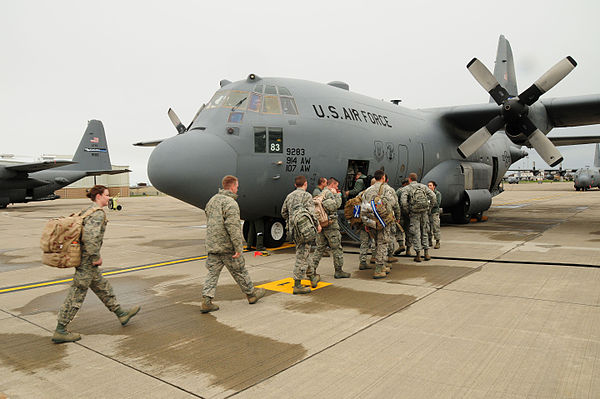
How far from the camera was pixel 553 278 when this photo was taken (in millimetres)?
6797

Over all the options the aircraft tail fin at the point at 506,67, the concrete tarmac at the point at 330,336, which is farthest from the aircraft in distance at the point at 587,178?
the concrete tarmac at the point at 330,336

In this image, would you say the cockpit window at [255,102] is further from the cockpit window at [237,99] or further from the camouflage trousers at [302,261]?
the camouflage trousers at [302,261]

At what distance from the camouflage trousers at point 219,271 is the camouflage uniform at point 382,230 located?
258cm

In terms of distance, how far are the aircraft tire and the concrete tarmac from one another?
7.07 ft

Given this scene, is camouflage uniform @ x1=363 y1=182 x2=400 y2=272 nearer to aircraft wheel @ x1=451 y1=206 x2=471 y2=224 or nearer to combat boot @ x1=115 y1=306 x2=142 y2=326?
combat boot @ x1=115 y1=306 x2=142 y2=326

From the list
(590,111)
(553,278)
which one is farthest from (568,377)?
(590,111)

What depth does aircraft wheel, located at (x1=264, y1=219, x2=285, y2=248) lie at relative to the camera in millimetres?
10562

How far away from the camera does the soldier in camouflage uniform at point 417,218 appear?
27.8ft

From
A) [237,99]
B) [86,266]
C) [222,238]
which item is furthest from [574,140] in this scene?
[86,266]

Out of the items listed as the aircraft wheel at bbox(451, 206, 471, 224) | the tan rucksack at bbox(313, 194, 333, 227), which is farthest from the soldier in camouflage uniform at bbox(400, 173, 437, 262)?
the aircraft wheel at bbox(451, 206, 471, 224)

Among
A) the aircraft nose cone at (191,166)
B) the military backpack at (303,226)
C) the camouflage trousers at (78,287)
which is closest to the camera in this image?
the camouflage trousers at (78,287)

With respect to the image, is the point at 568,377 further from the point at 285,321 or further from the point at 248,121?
the point at 248,121

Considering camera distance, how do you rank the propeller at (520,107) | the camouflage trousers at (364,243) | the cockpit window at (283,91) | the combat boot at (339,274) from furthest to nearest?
the propeller at (520,107), the cockpit window at (283,91), the camouflage trousers at (364,243), the combat boot at (339,274)

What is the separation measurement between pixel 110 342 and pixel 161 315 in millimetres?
960
